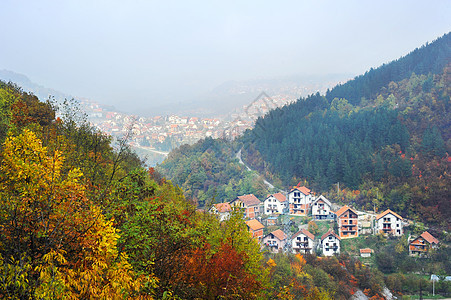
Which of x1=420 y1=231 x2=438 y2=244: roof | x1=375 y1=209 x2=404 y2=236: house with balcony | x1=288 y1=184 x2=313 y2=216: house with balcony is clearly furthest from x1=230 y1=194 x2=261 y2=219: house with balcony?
x1=420 y1=231 x2=438 y2=244: roof

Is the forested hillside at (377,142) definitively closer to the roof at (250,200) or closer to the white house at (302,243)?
the roof at (250,200)

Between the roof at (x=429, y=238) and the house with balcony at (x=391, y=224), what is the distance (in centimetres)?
164

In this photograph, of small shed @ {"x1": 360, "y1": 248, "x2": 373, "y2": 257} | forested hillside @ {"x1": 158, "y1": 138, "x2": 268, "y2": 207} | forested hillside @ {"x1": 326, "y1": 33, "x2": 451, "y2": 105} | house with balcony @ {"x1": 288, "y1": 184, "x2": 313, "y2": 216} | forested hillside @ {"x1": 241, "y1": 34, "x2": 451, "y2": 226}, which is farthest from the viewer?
forested hillside @ {"x1": 326, "y1": 33, "x2": 451, "y2": 105}

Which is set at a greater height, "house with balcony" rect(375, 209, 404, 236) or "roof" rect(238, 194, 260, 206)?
"roof" rect(238, 194, 260, 206)

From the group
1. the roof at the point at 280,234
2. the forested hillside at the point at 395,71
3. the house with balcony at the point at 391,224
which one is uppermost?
the forested hillside at the point at 395,71

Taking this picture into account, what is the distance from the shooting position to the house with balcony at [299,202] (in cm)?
2608

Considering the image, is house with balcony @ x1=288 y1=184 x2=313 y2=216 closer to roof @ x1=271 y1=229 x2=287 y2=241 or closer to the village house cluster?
the village house cluster

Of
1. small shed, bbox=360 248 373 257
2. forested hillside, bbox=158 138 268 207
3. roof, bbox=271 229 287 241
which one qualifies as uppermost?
forested hillside, bbox=158 138 268 207

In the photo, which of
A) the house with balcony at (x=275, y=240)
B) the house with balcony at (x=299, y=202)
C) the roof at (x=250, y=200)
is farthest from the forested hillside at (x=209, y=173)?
the house with balcony at (x=275, y=240)

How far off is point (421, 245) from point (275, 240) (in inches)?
353

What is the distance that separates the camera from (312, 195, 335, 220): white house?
80.4ft

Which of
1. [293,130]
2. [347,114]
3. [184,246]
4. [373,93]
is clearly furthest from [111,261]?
[373,93]

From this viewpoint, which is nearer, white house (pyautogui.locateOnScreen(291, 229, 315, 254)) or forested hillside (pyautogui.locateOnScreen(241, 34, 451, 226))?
white house (pyautogui.locateOnScreen(291, 229, 315, 254))

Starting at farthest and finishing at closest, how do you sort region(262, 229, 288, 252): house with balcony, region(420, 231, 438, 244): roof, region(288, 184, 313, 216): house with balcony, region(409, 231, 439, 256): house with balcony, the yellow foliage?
region(288, 184, 313, 216): house with balcony → region(262, 229, 288, 252): house with balcony → region(420, 231, 438, 244): roof → region(409, 231, 439, 256): house with balcony → the yellow foliage
